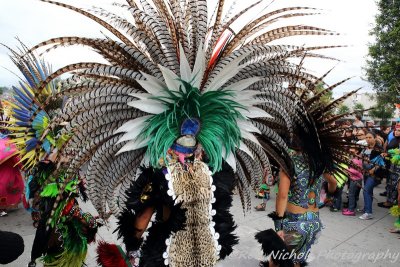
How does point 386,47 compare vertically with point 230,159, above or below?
above

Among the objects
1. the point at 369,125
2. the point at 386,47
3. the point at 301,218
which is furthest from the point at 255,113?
the point at 386,47

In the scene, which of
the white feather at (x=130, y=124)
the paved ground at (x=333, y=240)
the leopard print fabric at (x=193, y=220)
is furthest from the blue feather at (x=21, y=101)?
the leopard print fabric at (x=193, y=220)

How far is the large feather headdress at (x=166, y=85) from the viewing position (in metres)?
1.48

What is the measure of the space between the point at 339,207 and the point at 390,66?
1576 centimetres

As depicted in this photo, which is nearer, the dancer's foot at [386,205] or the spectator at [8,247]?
the spectator at [8,247]

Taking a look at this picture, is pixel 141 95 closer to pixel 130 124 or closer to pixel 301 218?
pixel 130 124

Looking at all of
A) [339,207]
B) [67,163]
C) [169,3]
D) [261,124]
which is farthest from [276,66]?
[339,207]

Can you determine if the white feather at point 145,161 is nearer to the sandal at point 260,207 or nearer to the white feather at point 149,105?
the white feather at point 149,105

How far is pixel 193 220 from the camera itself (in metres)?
1.64

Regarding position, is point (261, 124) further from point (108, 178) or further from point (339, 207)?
point (339, 207)

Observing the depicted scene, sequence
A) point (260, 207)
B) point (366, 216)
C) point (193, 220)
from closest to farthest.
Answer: point (193, 220)
point (366, 216)
point (260, 207)

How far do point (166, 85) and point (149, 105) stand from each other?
14 cm

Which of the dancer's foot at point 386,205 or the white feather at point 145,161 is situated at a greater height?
the white feather at point 145,161

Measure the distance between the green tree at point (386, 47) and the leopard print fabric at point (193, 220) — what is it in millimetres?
19504
